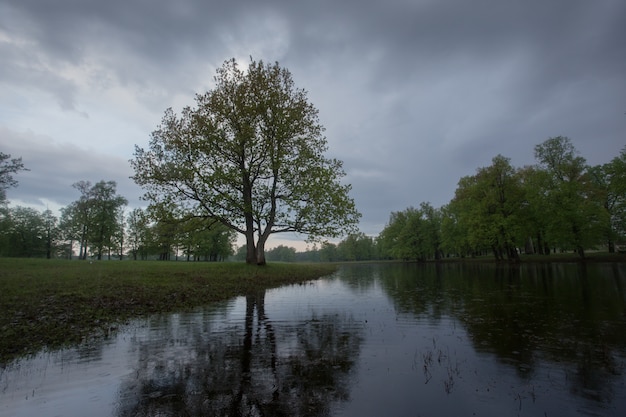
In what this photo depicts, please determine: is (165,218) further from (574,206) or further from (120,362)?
(574,206)

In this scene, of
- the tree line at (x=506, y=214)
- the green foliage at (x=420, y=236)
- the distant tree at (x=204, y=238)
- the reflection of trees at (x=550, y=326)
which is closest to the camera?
the reflection of trees at (x=550, y=326)

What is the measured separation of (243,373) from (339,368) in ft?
7.50

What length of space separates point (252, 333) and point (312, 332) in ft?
6.95

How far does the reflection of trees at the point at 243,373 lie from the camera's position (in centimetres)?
566

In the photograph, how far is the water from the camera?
570 centimetres

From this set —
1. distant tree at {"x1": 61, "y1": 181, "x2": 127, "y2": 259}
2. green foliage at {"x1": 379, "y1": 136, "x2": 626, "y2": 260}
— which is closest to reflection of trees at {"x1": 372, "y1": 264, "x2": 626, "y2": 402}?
green foliage at {"x1": 379, "y1": 136, "x2": 626, "y2": 260}

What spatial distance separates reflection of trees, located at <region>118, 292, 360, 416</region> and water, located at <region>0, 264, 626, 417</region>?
0.11 feet

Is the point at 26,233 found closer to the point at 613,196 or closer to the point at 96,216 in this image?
the point at 96,216

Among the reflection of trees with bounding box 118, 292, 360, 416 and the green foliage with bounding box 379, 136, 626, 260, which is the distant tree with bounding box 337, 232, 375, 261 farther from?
the reflection of trees with bounding box 118, 292, 360, 416

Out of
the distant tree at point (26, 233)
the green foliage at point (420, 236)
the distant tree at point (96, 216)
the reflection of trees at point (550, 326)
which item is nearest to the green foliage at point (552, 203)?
the green foliage at point (420, 236)

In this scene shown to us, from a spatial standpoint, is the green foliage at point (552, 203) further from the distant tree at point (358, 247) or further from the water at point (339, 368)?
the distant tree at point (358, 247)

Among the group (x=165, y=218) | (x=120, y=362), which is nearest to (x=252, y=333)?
(x=120, y=362)

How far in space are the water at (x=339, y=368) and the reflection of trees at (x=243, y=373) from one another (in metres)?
0.03

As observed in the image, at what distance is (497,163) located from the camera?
57.8m
